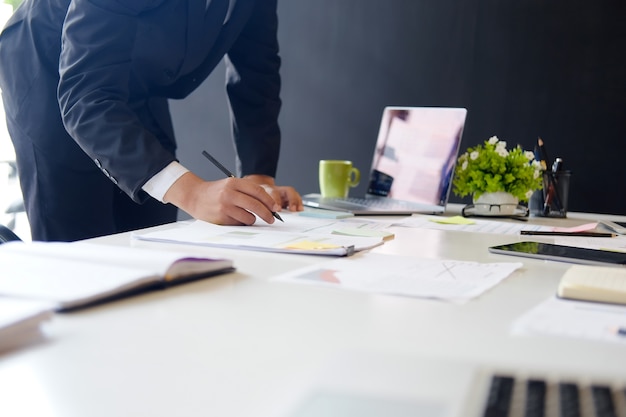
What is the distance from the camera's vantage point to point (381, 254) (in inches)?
43.5

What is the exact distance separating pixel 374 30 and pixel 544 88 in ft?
2.54

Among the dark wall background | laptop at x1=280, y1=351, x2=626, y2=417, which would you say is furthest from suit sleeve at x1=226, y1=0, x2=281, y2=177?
laptop at x1=280, y1=351, x2=626, y2=417

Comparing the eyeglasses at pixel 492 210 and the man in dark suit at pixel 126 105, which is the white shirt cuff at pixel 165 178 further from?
the eyeglasses at pixel 492 210

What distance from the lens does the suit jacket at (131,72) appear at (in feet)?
4.71

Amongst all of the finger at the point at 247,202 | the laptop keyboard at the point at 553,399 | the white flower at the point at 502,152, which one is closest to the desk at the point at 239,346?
the laptop keyboard at the point at 553,399

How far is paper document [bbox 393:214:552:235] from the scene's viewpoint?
4.99ft

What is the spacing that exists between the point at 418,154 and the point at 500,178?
0.27 metres

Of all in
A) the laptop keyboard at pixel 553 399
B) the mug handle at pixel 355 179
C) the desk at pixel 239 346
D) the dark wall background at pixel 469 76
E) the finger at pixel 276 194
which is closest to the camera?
the laptop keyboard at pixel 553 399

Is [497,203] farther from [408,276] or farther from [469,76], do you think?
[469,76]

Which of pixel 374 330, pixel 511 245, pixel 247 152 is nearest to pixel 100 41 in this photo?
pixel 247 152

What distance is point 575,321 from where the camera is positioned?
70cm

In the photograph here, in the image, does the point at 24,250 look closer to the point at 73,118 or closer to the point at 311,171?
the point at 73,118

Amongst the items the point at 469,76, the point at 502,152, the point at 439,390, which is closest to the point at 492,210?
the point at 502,152

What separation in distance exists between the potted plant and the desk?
3.19ft
